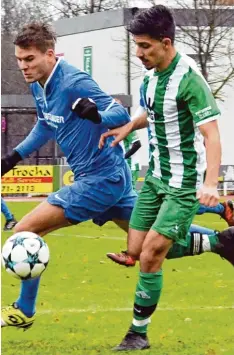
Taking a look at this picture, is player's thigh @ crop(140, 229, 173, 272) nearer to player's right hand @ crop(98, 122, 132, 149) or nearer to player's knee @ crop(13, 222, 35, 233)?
player's right hand @ crop(98, 122, 132, 149)

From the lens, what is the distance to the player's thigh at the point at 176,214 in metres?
6.94

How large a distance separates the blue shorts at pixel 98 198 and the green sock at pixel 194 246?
423 mm

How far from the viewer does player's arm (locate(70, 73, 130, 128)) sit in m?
7.13

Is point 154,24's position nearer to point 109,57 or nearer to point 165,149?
point 165,149

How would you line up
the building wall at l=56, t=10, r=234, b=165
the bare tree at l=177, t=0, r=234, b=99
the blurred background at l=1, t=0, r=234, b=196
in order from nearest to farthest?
the blurred background at l=1, t=0, r=234, b=196
the bare tree at l=177, t=0, r=234, b=99
the building wall at l=56, t=10, r=234, b=165

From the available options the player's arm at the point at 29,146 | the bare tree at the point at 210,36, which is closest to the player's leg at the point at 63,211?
the player's arm at the point at 29,146

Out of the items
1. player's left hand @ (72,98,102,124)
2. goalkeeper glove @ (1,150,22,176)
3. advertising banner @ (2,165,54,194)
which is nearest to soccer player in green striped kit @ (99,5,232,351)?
player's left hand @ (72,98,102,124)

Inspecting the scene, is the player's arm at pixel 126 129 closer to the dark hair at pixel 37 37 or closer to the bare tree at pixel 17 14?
the dark hair at pixel 37 37

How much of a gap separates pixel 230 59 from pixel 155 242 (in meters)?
36.3

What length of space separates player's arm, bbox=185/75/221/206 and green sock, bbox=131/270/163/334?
792mm

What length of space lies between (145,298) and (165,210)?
583mm

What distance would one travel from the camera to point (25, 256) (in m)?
7.08

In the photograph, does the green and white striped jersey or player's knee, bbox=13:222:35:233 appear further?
player's knee, bbox=13:222:35:233

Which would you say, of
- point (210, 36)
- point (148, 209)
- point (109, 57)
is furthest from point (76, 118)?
point (109, 57)
